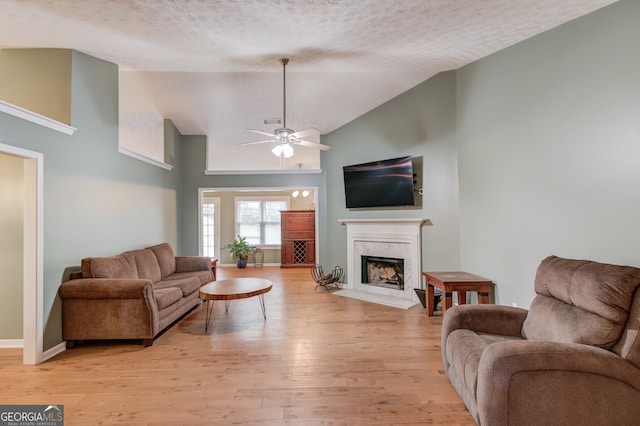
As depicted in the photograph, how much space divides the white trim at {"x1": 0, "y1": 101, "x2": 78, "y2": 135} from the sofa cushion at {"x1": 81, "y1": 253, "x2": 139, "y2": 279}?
1.36m

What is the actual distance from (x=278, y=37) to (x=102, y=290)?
10.2ft

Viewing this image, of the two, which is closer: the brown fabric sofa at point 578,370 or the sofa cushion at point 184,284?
the brown fabric sofa at point 578,370

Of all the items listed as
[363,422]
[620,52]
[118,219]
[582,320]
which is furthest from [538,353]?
[118,219]

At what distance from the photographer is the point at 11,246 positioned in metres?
Result: 2.85

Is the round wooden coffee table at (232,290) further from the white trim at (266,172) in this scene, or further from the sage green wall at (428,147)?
the white trim at (266,172)

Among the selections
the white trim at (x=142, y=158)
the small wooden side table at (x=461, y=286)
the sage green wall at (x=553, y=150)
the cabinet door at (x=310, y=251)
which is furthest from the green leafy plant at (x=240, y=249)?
the sage green wall at (x=553, y=150)

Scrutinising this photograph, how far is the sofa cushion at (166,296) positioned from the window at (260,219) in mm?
4974

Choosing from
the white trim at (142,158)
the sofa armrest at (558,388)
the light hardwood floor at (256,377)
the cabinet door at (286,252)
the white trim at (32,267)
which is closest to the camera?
the sofa armrest at (558,388)

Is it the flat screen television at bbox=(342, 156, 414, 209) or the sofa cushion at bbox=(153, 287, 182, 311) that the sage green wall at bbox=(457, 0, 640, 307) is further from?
the sofa cushion at bbox=(153, 287, 182, 311)

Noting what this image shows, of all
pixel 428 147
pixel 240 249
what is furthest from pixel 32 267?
pixel 240 249

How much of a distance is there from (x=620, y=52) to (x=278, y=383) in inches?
147

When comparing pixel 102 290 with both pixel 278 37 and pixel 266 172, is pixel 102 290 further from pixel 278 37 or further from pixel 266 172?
pixel 266 172

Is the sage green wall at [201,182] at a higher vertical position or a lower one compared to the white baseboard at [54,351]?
higher

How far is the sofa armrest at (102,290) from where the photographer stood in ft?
9.20
